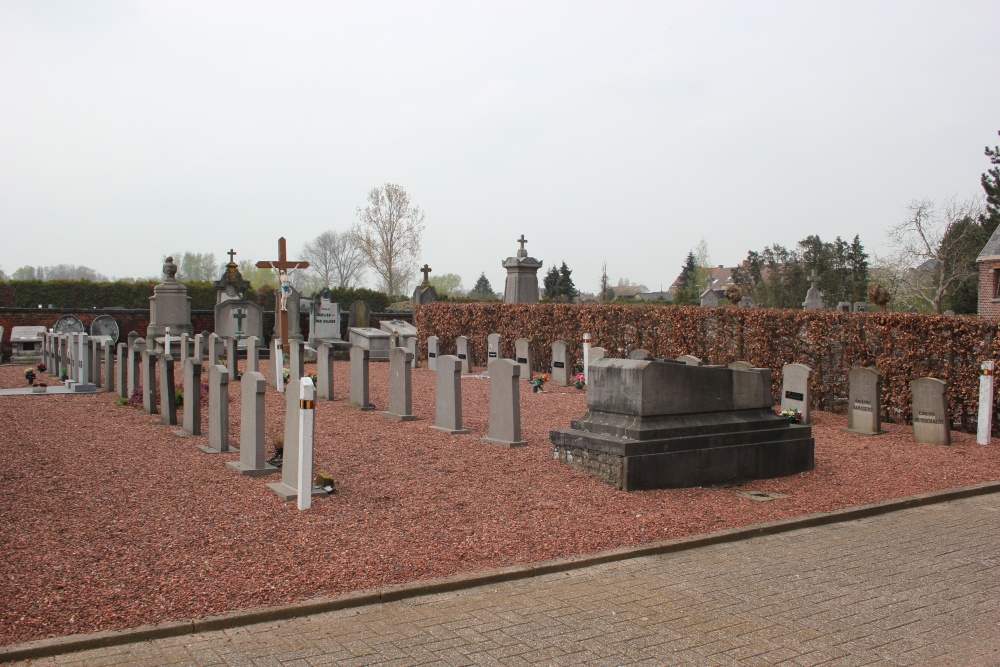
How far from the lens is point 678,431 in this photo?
8438mm

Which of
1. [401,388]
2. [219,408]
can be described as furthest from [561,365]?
[219,408]

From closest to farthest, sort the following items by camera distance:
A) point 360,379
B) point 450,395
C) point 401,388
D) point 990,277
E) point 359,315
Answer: point 450,395
point 401,388
point 360,379
point 359,315
point 990,277

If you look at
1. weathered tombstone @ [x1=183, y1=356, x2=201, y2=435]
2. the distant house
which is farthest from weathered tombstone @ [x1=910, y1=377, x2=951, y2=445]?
the distant house

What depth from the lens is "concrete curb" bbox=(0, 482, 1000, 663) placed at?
14.5 feet

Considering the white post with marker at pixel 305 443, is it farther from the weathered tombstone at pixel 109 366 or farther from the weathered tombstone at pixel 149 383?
the weathered tombstone at pixel 109 366

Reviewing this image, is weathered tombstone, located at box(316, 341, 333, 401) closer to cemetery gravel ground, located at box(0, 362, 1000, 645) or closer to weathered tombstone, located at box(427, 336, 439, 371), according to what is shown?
cemetery gravel ground, located at box(0, 362, 1000, 645)

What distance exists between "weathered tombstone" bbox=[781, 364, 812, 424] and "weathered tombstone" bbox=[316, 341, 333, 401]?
26.6 ft

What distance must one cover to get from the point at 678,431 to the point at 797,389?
15.2 ft

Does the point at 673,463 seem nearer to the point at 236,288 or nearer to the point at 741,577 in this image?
the point at 741,577

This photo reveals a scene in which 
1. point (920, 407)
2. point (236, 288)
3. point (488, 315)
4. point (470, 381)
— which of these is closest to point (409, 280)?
point (236, 288)

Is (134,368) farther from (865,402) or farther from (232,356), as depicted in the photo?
(865,402)

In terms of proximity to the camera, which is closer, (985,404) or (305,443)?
(305,443)

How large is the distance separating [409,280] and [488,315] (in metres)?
35.9

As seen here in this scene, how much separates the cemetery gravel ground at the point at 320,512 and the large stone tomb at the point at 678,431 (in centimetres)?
23
